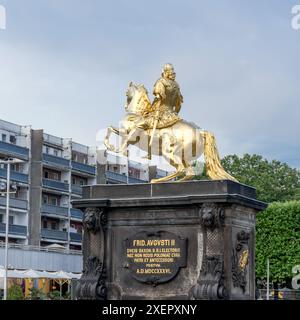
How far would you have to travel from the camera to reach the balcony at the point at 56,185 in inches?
3275

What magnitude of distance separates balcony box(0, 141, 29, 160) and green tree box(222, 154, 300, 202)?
17.4 meters

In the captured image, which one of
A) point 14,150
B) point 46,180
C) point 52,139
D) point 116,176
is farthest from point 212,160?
point 116,176

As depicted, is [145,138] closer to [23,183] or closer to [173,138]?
[173,138]

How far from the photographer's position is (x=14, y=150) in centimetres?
7744

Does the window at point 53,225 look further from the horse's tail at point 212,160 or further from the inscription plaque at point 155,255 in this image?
the inscription plaque at point 155,255

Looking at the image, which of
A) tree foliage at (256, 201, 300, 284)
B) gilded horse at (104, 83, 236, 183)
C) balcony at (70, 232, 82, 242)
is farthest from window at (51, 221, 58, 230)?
gilded horse at (104, 83, 236, 183)

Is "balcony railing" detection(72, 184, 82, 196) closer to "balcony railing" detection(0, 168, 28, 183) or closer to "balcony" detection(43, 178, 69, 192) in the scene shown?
"balcony" detection(43, 178, 69, 192)

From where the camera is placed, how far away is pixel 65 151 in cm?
8875

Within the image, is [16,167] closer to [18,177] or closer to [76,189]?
[18,177]

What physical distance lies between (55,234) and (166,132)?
56.3 meters

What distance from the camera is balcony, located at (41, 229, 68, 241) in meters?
82.5

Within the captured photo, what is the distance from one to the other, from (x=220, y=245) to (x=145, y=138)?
476 cm

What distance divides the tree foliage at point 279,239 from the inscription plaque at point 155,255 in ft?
102
